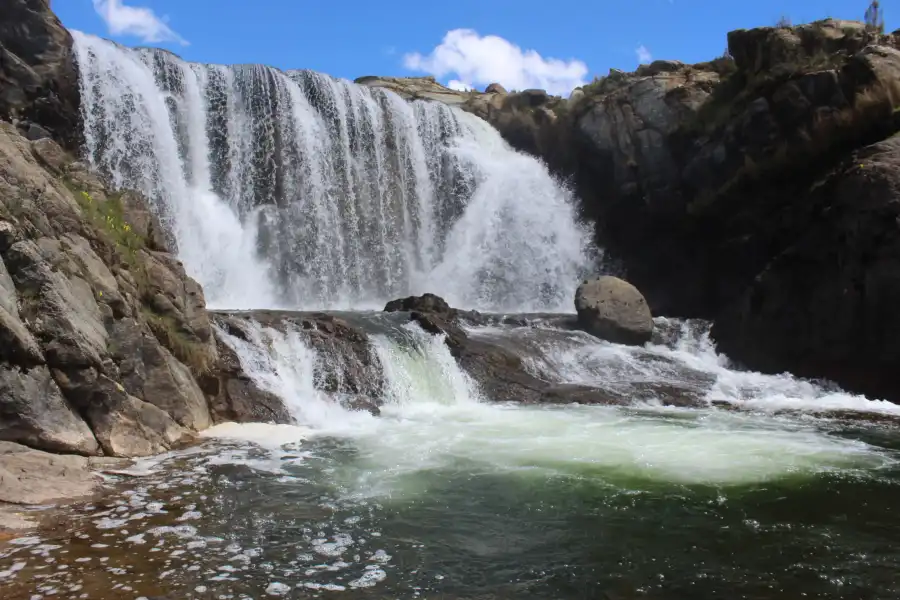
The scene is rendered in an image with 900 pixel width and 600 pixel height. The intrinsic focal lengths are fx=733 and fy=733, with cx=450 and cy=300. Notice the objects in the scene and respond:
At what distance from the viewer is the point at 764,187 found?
19031 millimetres

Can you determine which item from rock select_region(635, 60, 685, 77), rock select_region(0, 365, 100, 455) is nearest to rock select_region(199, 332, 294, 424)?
rock select_region(0, 365, 100, 455)

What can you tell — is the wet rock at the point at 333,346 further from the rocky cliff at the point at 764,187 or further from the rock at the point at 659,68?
the rock at the point at 659,68

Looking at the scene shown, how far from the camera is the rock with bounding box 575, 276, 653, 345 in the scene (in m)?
17.8

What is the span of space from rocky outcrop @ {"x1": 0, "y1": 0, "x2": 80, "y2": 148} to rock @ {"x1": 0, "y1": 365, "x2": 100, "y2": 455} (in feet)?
44.7

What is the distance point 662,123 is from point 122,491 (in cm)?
2069

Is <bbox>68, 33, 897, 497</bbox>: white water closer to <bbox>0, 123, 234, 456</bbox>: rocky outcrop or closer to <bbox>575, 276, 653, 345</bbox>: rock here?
<bbox>575, 276, 653, 345</bbox>: rock

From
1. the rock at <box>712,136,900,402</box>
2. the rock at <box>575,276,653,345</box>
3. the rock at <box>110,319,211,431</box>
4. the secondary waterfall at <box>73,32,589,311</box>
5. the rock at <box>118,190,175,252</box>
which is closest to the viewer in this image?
the rock at <box>110,319,211,431</box>

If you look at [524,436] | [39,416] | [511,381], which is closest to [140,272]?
[39,416]

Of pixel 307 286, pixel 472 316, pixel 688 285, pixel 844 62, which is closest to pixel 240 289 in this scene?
pixel 307 286

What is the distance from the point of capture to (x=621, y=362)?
52.3 feet

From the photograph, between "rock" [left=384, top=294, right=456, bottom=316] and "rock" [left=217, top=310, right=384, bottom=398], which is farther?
"rock" [left=384, top=294, right=456, bottom=316]

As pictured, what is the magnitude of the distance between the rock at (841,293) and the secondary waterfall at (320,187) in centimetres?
761

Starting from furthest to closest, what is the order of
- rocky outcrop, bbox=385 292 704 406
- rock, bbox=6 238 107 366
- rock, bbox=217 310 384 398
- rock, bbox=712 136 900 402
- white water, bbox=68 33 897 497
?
rock, bbox=712 136 900 402
rocky outcrop, bbox=385 292 704 406
rock, bbox=217 310 384 398
white water, bbox=68 33 897 497
rock, bbox=6 238 107 366

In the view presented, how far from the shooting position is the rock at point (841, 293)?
1468 cm
